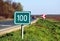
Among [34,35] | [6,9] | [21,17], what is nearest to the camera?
[21,17]

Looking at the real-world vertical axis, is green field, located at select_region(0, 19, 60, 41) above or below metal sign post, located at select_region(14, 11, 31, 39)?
below

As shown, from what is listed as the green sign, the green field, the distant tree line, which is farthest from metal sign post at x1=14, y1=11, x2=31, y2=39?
the distant tree line

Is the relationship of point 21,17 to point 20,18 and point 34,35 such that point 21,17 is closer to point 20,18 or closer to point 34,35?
point 20,18

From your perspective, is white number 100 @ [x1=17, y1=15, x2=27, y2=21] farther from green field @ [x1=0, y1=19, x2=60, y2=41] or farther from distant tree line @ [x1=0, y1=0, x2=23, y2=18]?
distant tree line @ [x1=0, y1=0, x2=23, y2=18]

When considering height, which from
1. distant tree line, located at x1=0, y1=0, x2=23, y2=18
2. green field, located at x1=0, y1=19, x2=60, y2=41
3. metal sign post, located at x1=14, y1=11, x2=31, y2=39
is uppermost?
metal sign post, located at x1=14, y1=11, x2=31, y2=39

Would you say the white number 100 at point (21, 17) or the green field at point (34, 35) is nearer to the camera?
the white number 100 at point (21, 17)

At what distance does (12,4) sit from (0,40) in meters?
96.4

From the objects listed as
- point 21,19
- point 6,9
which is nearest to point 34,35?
point 21,19

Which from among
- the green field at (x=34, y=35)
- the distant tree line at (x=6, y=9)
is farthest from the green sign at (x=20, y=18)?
the distant tree line at (x=6, y=9)

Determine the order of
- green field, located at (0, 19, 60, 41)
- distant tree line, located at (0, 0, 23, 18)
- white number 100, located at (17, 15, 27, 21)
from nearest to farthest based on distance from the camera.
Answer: white number 100, located at (17, 15, 27, 21)
green field, located at (0, 19, 60, 41)
distant tree line, located at (0, 0, 23, 18)

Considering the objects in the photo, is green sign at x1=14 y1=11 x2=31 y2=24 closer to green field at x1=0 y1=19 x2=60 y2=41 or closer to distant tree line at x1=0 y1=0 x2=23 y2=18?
green field at x1=0 y1=19 x2=60 y2=41

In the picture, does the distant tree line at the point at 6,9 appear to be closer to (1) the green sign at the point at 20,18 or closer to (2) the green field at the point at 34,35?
(2) the green field at the point at 34,35

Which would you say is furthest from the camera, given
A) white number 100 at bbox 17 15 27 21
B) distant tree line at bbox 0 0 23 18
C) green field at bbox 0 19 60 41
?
distant tree line at bbox 0 0 23 18

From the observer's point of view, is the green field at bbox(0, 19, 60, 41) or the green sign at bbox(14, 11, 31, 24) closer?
the green sign at bbox(14, 11, 31, 24)
